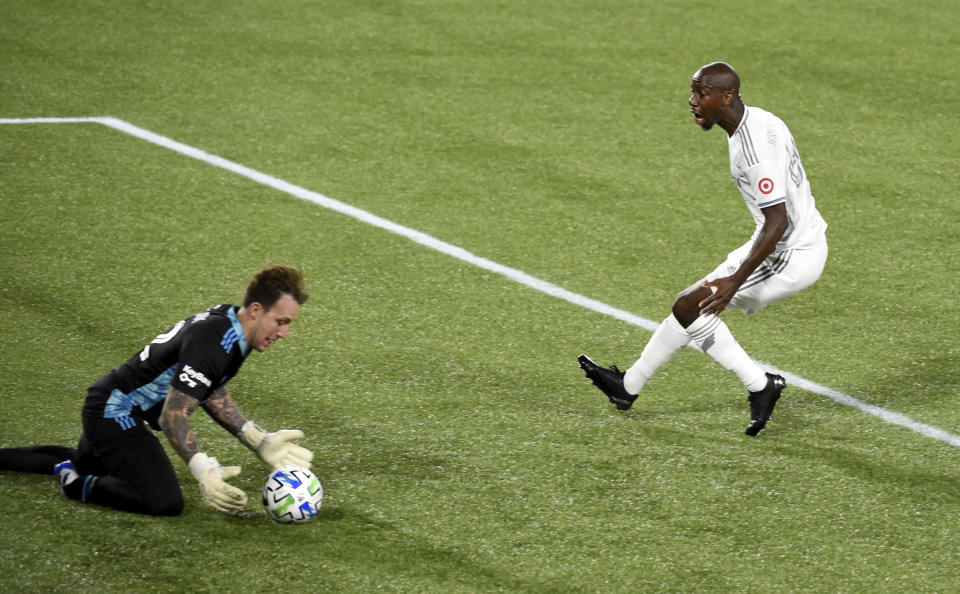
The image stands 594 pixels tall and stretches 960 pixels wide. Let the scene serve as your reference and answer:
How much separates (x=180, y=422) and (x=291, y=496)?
23.4 inches

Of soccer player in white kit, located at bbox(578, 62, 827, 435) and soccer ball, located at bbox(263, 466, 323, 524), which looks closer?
soccer ball, located at bbox(263, 466, 323, 524)

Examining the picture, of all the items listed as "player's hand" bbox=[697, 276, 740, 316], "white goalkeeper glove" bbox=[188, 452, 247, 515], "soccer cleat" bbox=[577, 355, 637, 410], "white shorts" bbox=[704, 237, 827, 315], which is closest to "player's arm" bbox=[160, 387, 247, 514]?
"white goalkeeper glove" bbox=[188, 452, 247, 515]

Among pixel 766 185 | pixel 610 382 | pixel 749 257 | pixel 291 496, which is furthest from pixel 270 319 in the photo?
pixel 766 185

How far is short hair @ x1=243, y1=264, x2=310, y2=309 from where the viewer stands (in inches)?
208

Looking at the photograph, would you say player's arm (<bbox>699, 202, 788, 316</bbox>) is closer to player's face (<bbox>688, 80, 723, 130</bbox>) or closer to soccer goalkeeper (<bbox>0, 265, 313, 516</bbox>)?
player's face (<bbox>688, 80, 723, 130</bbox>)

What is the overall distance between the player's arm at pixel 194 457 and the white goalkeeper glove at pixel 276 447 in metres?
0.30

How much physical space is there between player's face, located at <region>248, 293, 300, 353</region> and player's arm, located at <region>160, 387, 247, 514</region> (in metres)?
0.38

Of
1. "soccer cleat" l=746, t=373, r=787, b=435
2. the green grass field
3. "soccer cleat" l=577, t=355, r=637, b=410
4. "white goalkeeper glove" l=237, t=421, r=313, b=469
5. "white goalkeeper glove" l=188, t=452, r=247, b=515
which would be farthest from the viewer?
"soccer cleat" l=577, t=355, r=637, b=410

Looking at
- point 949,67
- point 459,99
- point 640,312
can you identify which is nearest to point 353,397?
point 640,312

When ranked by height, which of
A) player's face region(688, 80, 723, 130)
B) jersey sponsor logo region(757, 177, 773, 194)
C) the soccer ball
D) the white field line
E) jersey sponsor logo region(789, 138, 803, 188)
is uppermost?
player's face region(688, 80, 723, 130)

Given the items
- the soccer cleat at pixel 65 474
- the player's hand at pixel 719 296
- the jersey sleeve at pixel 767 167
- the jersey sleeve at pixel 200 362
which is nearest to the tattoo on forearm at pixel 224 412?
the jersey sleeve at pixel 200 362

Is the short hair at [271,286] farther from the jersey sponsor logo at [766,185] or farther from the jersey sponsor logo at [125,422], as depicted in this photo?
the jersey sponsor logo at [766,185]

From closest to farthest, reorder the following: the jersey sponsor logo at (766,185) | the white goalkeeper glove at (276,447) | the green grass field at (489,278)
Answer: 1. the green grass field at (489,278)
2. the white goalkeeper glove at (276,447)
3. the jersey sponsor logo at (766,185)

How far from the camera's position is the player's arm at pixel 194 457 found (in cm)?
509
